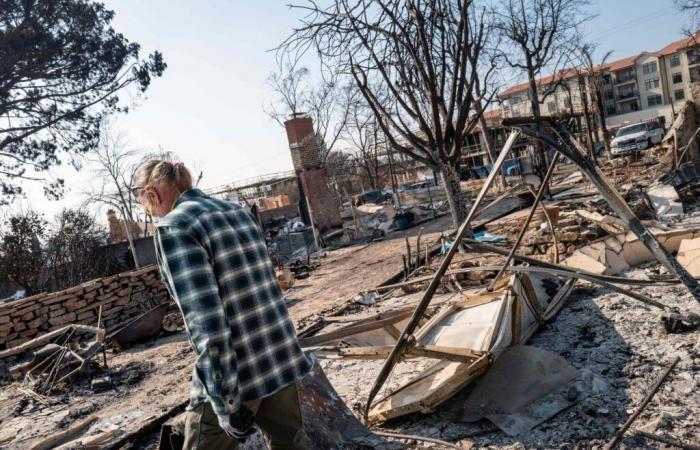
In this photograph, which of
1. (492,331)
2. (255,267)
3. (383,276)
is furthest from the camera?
(383,276)

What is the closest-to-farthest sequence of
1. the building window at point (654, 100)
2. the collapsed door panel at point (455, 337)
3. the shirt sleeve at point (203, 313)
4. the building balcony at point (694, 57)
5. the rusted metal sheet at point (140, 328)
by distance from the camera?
1. the shirt sleeve at point (203, 313)
2. the collapsed door panel at point (455, 337)
3. the rusted metal sheet at point (140, 328)
4. the building balcony at point (694, 57)
5. the building window at point (654, 100)

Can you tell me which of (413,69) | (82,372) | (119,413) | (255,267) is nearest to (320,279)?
(413,69)

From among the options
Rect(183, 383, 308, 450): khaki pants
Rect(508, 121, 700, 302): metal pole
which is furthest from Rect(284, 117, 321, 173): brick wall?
Rect(183, 383, 308, 450): khaki pants

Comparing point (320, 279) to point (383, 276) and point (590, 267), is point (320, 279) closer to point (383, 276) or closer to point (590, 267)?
point (383, 276)

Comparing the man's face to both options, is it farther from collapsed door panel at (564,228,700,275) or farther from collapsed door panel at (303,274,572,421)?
collapsed door panel at (564,228,700,275)

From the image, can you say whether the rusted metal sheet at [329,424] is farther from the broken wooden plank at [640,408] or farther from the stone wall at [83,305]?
the stone wall at [83,305]

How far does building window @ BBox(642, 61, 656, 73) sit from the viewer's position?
2795 inches

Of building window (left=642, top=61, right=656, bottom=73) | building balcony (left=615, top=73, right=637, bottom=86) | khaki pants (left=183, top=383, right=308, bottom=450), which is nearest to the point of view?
khaki pants (left=183, top=383, right=308, bottom=450)

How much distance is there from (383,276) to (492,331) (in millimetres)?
6718

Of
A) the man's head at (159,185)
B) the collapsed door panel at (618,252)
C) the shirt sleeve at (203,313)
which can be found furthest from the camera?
the collapsed door panel at (618,252)

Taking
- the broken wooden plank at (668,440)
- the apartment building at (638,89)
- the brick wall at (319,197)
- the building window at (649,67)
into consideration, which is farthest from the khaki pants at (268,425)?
the building window at (649,67)

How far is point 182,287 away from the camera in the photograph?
6.08ft

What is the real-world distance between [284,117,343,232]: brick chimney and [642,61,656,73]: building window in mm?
70690

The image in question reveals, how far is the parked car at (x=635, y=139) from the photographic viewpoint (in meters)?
28.5
